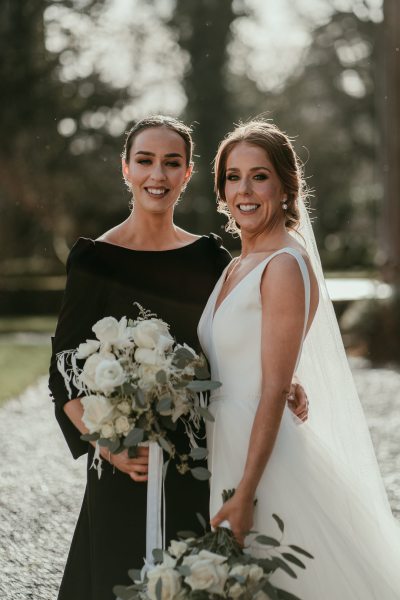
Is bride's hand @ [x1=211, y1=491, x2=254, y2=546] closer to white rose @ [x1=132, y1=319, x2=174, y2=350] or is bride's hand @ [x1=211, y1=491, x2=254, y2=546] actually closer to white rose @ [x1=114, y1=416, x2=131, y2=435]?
white rose @ [x1=114, y1=416, x2=131, y2=435]

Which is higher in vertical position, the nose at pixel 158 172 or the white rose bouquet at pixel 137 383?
the nose at pixel 158 172

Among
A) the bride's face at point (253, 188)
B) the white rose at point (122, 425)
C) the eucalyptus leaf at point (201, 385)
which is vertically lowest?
the white rose at point (122, 425)

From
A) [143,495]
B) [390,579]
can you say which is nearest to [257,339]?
[143,495]

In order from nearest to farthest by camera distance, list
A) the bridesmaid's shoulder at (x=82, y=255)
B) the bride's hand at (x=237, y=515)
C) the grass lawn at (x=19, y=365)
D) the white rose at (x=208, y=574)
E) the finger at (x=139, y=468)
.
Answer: the white rose at (x=208, y=574) < the bride's hand at (x=237, y=515) < the finger at (x=139, y=468) < the bridesmaid's shoulder at (x=82, y=255) < the grass lawn at (x=19, y=365)

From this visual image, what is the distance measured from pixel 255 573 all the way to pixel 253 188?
1.35 m

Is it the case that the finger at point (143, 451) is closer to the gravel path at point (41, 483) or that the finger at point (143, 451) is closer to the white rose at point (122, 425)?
the white rose at point (122, 425)

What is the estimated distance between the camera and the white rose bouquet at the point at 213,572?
2.80 m

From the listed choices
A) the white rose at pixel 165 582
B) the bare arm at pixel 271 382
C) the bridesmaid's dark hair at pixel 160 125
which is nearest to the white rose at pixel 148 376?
the bare arm at pixel 271 382

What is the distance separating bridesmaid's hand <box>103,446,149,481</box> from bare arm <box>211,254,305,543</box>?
1.16 ft

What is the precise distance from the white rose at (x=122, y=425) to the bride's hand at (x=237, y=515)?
1.41 ft

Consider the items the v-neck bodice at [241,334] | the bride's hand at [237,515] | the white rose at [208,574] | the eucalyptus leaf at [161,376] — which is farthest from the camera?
the v-neck bodice at [241,334]

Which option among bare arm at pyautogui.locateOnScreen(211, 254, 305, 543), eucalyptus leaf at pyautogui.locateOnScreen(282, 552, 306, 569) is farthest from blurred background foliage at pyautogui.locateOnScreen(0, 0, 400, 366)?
eucalyptus leaf at pyautogui.locateOnScreen(282, 552, 306, 569)

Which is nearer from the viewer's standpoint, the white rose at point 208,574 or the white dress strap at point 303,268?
the white rose at point 208,574

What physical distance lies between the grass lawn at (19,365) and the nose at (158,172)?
8572 mm
